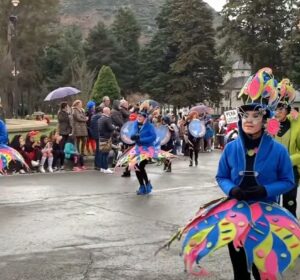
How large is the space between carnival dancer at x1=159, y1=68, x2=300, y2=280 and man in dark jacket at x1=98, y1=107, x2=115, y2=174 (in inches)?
433

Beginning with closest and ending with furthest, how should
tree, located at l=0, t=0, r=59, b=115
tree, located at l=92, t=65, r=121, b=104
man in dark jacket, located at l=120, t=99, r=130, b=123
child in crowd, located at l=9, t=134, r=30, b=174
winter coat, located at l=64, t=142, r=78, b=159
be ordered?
child in crowd, located at l=9, t=134, r=30, b=174
winter coat, located at l=64, t=142, r=78, b=159
man in dark jacket, located at l=120, t=99, r=130, b=123
tree, located at l=92, t=65, r=121, b=104
tree, located at l=0, t=0, r=59, b=115

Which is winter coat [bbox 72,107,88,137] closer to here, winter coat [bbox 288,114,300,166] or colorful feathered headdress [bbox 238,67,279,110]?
winter coat [bbox 288,114,300,166]

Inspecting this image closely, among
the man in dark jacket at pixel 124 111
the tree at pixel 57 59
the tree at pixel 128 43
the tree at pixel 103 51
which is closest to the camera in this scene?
the man in dark jacket at pixel 124 111

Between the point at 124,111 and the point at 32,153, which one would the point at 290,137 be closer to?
the point at 32,153

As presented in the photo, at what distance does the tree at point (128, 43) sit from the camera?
69062mm

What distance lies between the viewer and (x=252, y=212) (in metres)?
4.80

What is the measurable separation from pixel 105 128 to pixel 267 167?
11366mm

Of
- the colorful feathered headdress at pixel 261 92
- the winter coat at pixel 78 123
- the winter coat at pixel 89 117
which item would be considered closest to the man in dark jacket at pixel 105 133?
the winter coat at pixel 78 123

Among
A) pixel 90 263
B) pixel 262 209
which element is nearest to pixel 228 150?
pixel 262 209

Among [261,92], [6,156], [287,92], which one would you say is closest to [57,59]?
[6,156]

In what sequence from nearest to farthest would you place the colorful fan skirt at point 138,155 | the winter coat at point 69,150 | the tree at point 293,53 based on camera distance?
1. the colorful fan skirt at point 138,155
2. the winter coat at point 69,150
3. the tree at point 293,53

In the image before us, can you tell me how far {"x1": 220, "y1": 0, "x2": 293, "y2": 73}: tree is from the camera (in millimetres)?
58688

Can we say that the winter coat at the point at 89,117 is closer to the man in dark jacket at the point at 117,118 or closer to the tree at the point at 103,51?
the man in dark jacket at the point at 117,118

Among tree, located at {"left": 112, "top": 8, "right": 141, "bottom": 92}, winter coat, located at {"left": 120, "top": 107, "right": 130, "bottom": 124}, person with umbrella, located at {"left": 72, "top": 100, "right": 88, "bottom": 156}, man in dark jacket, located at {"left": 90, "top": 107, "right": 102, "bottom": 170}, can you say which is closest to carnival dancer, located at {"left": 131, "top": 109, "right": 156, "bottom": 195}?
man in dark jacket, located at {"left": 90, "top": 107, "right": 102, "bottom": 170}
